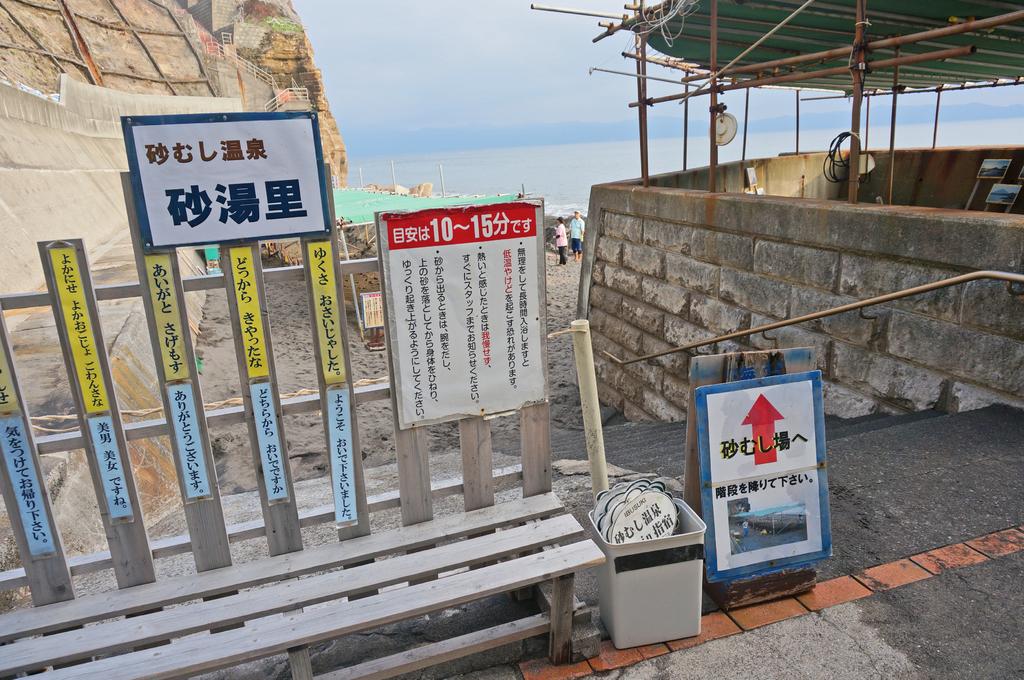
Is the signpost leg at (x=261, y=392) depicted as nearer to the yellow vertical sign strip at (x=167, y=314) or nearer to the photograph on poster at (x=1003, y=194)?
the yellow vertical sign strip at (x=167, y=314)

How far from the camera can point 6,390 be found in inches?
90.4

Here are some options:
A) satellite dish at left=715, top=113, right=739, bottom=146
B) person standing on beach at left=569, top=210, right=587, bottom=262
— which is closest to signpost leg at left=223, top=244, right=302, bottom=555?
satellite dish at left=715, top=113, right=739, bottom=146

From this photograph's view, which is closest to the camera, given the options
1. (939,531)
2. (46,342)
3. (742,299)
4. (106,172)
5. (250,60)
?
(939,531)

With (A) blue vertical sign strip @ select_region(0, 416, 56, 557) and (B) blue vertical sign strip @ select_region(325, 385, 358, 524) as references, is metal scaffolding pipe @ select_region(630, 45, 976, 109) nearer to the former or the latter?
(B) blue vertical sign strip @ select_region(325, 385, 358, 524)

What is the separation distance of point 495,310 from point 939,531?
2.62 metres

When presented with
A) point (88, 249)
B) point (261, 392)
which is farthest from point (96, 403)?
point (88, 249)

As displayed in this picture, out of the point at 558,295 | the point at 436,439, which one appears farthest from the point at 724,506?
the point at 558,295

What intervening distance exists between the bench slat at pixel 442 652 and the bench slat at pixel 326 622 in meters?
0.22

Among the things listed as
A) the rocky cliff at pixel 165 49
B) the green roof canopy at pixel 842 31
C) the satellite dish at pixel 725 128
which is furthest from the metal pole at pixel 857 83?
the rocky cliff at pixel 165 49

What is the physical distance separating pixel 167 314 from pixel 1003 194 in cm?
1110

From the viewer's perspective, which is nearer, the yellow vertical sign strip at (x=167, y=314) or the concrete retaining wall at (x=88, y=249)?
the yellow vertical sign strip at (x=167, y=314)

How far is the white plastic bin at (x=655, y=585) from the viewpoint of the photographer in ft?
8.38

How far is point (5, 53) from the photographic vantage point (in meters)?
17.7

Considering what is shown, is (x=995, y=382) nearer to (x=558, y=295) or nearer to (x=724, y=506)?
(x=724, y=506)
